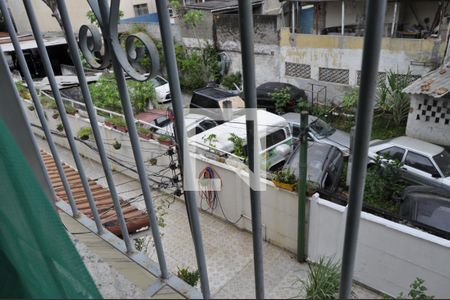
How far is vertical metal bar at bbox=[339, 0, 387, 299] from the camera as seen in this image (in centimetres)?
46

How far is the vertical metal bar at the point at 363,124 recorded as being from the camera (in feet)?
1.51

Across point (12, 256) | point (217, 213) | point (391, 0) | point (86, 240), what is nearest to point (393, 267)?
point (217, 213)

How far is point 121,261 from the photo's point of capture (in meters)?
1.08

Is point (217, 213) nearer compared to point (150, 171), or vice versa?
point (217, 213)

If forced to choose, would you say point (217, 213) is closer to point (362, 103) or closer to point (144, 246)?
point (144, 246)

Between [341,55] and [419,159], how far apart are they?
3.75 metres

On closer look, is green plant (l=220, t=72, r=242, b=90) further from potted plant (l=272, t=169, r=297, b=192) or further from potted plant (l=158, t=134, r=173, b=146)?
potted plant (l=272, t=169, r=297, b=192)

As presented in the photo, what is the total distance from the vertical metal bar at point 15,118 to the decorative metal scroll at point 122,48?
484 mm

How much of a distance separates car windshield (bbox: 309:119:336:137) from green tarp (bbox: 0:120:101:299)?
20.0 ft

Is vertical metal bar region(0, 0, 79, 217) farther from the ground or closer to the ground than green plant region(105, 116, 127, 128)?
farther from the ground

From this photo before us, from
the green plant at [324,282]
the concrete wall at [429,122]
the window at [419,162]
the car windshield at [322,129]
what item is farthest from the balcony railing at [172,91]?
the concrete wall at [429,122]

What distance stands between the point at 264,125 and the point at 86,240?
4766 mm

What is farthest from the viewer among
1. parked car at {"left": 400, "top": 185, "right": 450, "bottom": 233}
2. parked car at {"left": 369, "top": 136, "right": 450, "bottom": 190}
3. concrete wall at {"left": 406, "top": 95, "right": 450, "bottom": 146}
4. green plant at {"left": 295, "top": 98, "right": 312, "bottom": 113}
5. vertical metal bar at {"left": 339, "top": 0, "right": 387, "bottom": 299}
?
green plant at {"left": 295, "top": 98, "right": 312, "bottom": 113}

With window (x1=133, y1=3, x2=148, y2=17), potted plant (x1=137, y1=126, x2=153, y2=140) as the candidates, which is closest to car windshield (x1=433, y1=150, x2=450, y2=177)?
potted plant (x1=137, y1=126, x2=153, y2=140)
